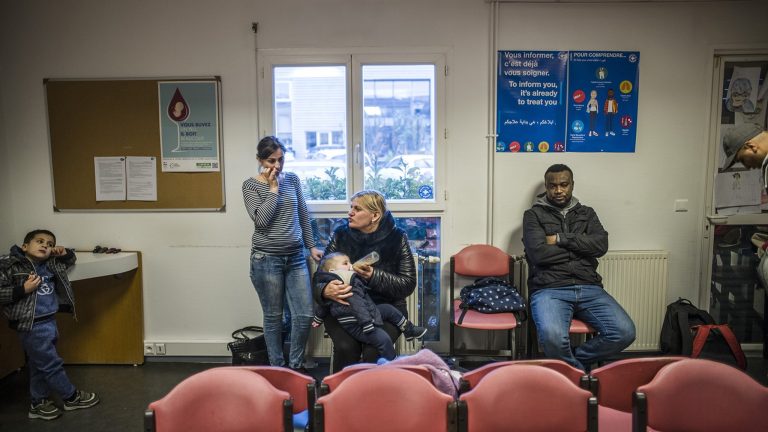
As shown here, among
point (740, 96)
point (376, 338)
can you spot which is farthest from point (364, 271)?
point (740, 96)

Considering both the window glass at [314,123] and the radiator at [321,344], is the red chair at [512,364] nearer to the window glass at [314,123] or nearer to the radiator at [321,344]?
the radiator at [321,344]

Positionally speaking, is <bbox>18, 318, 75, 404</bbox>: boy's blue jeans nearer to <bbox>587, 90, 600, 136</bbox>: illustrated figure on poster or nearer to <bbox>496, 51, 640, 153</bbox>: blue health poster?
<bbox>496, 51, 640, 153</bbox>: blue health poster

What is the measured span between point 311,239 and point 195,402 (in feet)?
6.13

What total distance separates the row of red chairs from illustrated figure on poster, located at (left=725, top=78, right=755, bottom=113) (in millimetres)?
2736

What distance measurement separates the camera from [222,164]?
3580 millimetres

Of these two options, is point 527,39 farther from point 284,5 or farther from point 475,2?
point 284,5

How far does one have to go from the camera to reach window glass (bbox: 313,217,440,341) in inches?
143

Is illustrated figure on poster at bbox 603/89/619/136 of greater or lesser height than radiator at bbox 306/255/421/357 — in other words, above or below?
above

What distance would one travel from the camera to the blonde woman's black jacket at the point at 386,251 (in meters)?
2.79

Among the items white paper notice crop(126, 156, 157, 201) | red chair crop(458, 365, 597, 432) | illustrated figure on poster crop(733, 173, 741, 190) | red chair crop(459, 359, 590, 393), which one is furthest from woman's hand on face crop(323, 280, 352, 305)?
illustrated figure on poster crop(733, 173, 741, 190)

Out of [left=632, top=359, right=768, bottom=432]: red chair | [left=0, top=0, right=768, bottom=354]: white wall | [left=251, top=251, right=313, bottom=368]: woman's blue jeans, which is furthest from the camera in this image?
[left=0, top=0, right=768, bottom=354]: white wall

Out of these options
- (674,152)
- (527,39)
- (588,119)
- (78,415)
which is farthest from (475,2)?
(78,415)

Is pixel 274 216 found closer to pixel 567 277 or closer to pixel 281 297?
pixel 281 297

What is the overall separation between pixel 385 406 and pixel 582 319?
1970mm
